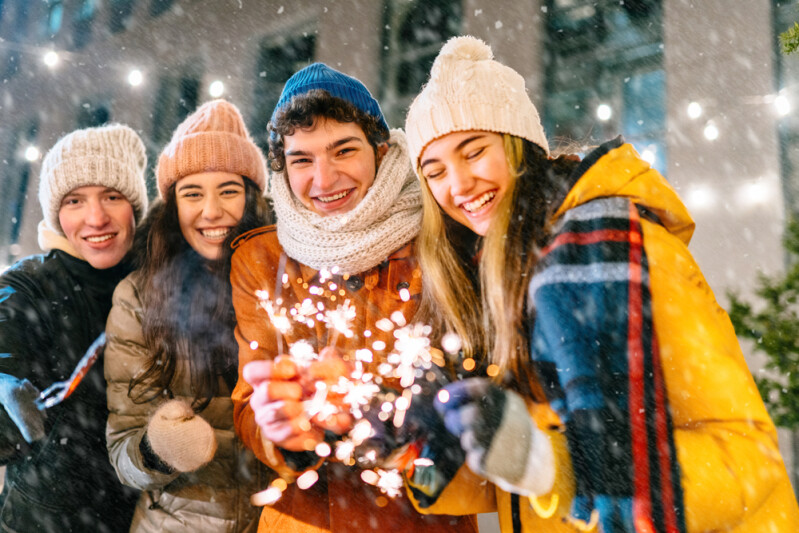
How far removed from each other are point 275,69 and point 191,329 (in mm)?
855

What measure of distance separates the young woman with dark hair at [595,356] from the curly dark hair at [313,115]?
0.19m

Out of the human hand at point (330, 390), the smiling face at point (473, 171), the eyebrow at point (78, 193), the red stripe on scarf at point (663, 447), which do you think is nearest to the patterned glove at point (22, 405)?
the eyebrow at point (78, 193)

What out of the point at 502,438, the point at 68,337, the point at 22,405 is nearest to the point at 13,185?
the point at 68,337

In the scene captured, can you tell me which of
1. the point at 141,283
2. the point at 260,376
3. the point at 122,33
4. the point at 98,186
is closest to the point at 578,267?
the point at 260,376

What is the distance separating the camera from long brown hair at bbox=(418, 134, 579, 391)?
2.81 feet

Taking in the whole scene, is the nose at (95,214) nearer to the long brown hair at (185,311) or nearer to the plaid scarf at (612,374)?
the long brown hair at (185,311)

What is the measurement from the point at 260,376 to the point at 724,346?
2.39ft

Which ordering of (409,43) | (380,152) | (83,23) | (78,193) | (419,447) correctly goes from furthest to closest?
(83,23)
(409,43)
(78,193)
(380,152)
(419,447)

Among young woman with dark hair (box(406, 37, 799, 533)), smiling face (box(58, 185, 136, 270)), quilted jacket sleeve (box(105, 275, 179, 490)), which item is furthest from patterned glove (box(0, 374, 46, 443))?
young woman with dark hair (box(406, 37, 799, 533))

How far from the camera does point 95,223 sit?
1.30 meters

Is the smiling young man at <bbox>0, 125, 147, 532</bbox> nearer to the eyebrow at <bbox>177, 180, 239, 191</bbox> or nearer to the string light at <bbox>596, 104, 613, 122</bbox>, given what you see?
the eyebrow at <bbox>177, 180, 239, 191</bbox>

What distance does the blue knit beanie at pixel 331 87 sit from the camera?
1025mm

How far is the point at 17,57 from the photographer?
2096 mm

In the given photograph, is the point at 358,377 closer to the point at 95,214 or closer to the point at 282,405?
the point at 282,405
